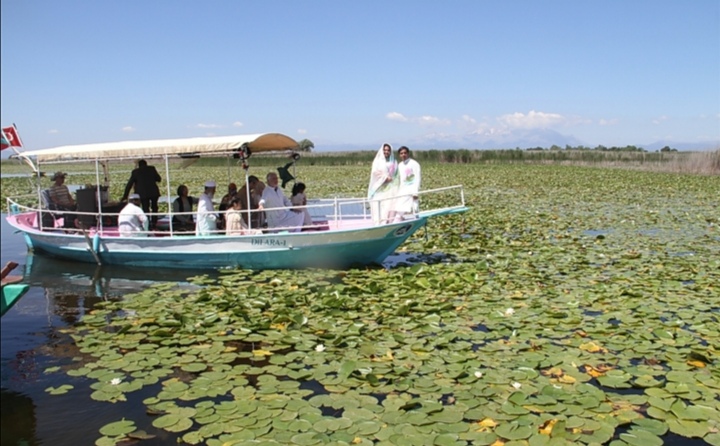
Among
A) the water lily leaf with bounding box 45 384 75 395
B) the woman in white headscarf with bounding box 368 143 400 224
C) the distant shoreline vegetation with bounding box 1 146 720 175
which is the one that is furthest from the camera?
the distant shoreline vegetation with bounding box 1 146 720 175

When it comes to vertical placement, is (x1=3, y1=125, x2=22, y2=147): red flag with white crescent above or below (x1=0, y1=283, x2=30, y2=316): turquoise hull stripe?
above

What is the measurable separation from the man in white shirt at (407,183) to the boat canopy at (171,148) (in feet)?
6.93

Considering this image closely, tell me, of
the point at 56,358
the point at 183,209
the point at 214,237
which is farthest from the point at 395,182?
the point at 56,358

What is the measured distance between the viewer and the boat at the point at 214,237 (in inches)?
357

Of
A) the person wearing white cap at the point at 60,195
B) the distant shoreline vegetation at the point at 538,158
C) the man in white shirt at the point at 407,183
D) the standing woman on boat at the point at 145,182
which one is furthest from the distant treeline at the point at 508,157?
the man in white shirt at the point at 407,183

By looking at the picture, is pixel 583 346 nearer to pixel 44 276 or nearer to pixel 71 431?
pixel 71 431

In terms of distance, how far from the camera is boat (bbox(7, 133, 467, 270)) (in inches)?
357

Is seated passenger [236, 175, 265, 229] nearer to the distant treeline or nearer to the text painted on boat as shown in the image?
the text painted on boat

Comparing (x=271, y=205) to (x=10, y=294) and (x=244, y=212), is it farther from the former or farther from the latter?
(x=10, y=294)

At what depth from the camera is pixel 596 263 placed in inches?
364

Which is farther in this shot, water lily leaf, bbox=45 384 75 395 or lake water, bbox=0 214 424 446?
water lily leaf, bbox=45 384 75 395

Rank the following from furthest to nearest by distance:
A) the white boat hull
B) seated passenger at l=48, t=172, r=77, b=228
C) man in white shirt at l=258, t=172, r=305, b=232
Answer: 1. seated passenger at l=48, t=172, r=77, b=228
2. man in white shirt at l=258, t=172, r=305, b=232
3. the white boat hull

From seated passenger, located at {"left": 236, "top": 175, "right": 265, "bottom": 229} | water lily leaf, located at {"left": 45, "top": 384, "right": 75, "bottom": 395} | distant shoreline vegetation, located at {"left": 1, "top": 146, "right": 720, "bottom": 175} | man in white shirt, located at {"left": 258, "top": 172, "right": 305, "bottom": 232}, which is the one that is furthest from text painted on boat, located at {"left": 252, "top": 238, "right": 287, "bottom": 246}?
distant shoreline vegetation, located at {"left": 1, "top": 146, "right": 720, "bottom": 175}

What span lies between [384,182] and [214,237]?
9.33 feet
